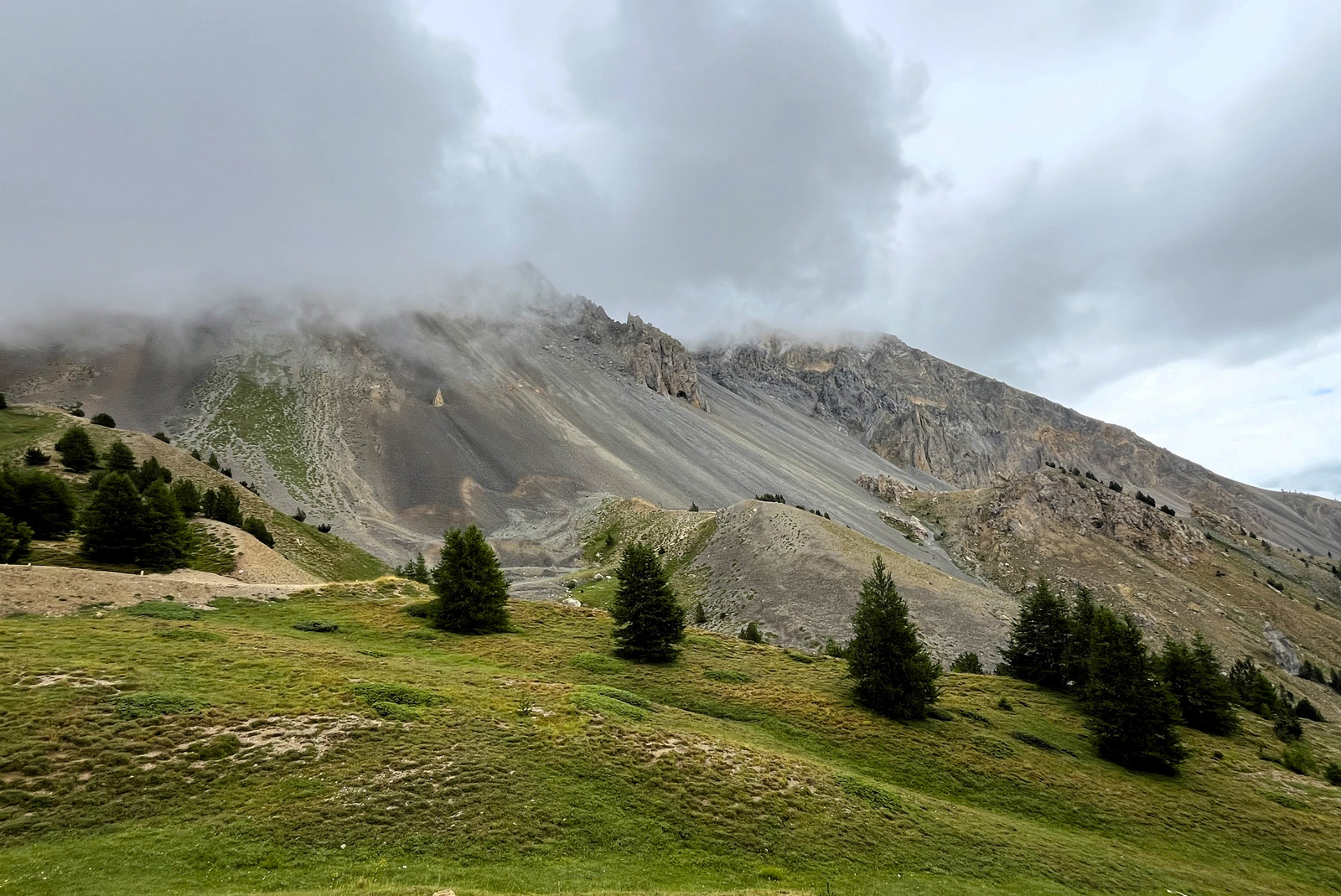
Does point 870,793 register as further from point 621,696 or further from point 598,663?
point 598,663

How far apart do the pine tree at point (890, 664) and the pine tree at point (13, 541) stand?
134 feet

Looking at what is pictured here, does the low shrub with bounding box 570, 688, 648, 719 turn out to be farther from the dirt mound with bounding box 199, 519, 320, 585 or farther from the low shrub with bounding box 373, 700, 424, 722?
the dirt mound with bounding box 199, 519, 320, 585

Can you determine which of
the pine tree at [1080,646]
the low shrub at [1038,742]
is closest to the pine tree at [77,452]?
the low shrub at [1038,742]

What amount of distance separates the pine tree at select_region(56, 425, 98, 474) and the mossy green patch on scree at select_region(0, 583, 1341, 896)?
30.8 m

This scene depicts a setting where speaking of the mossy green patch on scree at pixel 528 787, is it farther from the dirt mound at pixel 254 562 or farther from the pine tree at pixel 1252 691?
the pine tree at pixel 1252 691

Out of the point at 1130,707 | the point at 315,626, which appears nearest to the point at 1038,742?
the point at 1130,707

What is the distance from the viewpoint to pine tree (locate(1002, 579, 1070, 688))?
1506 inches

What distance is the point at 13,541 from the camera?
28047mm

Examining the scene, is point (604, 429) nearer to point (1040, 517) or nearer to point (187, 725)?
point (1040, 517)

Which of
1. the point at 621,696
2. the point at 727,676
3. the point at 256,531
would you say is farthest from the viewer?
the point at 256,531

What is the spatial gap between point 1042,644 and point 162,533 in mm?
54849

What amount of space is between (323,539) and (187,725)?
159 feet

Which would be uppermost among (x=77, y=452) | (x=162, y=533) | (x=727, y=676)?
(x=77, y=452)

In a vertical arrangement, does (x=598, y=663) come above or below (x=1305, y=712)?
below
